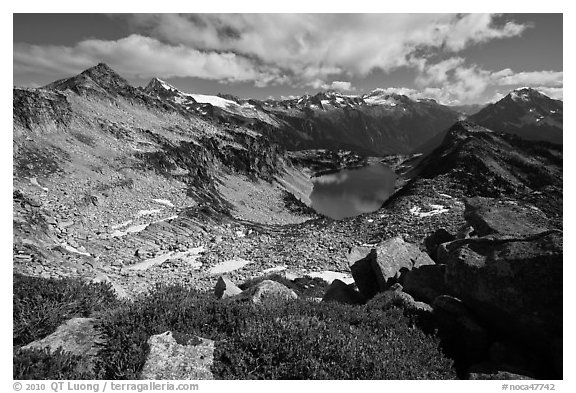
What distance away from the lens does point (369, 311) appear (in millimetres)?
8562

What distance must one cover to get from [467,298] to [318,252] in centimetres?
3060

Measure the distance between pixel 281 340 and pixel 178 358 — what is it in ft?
6.24

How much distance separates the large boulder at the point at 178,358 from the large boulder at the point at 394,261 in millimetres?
8193

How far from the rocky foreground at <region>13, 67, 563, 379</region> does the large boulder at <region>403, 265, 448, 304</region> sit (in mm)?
47

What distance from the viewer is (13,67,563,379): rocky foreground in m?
7.17

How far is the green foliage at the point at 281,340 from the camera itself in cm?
599

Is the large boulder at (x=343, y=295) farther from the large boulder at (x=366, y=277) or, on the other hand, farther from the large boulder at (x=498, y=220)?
the large boulder at (x=498, y=220)

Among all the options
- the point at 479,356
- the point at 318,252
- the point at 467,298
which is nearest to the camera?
the point at 479,356

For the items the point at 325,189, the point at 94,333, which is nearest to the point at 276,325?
the point at 94,333

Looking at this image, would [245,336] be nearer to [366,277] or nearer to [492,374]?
[492,374]

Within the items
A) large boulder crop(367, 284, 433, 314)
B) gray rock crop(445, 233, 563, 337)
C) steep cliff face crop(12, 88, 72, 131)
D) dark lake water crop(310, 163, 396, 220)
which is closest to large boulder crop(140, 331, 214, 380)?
large boulder crop(367, 284, 433, 314)

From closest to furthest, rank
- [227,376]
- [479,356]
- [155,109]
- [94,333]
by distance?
1. [227,376]
2. [94,333]
3. [479,356]
4. [155,109]

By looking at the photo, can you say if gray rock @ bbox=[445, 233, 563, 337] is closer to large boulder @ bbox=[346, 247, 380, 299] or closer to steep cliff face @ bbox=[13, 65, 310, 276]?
large boulder @ bbox=[346, 247, 380, 299]
